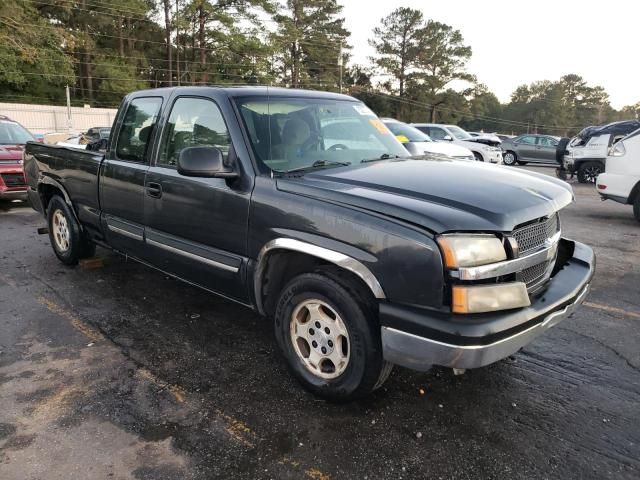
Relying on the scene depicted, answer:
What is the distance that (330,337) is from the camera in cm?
284

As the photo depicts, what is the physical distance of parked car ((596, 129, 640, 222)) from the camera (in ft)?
26.6

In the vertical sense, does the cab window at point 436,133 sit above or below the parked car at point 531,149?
above

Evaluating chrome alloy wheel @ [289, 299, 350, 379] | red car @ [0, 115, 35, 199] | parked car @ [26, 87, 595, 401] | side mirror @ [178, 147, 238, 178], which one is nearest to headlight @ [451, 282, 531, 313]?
parked car @ [26, 87, 595, 401]

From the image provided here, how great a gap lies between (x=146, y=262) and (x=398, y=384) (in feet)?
7.77

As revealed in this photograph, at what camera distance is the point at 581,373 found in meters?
3.35

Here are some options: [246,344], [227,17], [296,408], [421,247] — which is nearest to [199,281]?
[246,344]

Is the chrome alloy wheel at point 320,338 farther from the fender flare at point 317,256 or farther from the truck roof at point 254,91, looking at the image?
the truck roof at point 254,91

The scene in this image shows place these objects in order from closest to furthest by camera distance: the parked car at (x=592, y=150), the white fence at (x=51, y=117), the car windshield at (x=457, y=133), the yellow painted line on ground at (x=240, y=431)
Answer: the yellow painted line on ground at (x=240, y=431) < the parked car at (x=592, y=150) < the car windshield at (x=457, y=133) < the white fence at (x=51, y=117)

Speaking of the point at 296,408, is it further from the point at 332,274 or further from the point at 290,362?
the point at 332,274

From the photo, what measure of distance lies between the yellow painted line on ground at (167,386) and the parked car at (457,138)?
13821 mm

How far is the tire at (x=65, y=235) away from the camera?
17.3ft

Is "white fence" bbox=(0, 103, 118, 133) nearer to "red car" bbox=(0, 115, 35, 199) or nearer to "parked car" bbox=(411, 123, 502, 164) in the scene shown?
"parked car" bbox=(411, 123, 502, 164)

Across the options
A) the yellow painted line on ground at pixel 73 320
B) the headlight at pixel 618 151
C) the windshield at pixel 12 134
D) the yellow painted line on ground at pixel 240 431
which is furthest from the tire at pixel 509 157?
the yellow painted line on ground at pixel 240 431

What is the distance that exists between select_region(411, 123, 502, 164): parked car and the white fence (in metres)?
25.9
